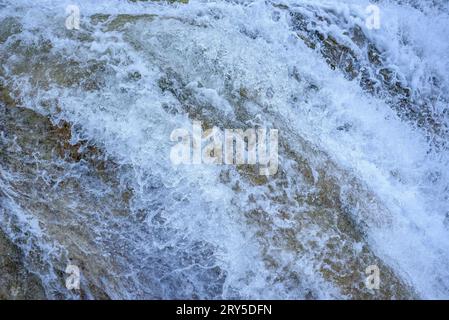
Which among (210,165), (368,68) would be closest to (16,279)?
(210,165)

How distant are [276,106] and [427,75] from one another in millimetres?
2817

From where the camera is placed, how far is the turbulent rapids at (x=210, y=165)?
15.8ft

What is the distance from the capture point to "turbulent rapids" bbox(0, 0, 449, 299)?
4.83 m

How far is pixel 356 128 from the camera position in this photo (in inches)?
235

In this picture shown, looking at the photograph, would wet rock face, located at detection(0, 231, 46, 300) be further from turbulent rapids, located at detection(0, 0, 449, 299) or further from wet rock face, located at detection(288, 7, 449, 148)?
wet rock face, located at detection(288, 7, 449, 148)

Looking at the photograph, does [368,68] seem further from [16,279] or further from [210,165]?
[16,279]

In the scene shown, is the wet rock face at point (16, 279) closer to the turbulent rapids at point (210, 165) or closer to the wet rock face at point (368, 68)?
the turbulent rapids at point (210, 165)

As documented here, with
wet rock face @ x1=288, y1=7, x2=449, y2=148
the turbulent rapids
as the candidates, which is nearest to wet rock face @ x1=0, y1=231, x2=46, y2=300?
the turbulent rapids

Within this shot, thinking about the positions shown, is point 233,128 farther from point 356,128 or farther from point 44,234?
point 44,234

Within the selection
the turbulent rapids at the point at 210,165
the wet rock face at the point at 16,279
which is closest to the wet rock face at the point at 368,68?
the turbulent rapids at the point at 210,165

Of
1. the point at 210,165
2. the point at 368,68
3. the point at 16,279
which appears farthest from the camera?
Answer: the point at 368,68

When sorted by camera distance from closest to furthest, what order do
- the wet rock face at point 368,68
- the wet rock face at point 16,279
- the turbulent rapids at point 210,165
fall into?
the wet rock face at point 16,279
the turbulent rapids at point 210,165
the wet rock face at point 368,68

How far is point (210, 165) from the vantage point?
5125 millimetres

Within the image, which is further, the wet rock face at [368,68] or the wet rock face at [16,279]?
the wet rock face at [368,68]
